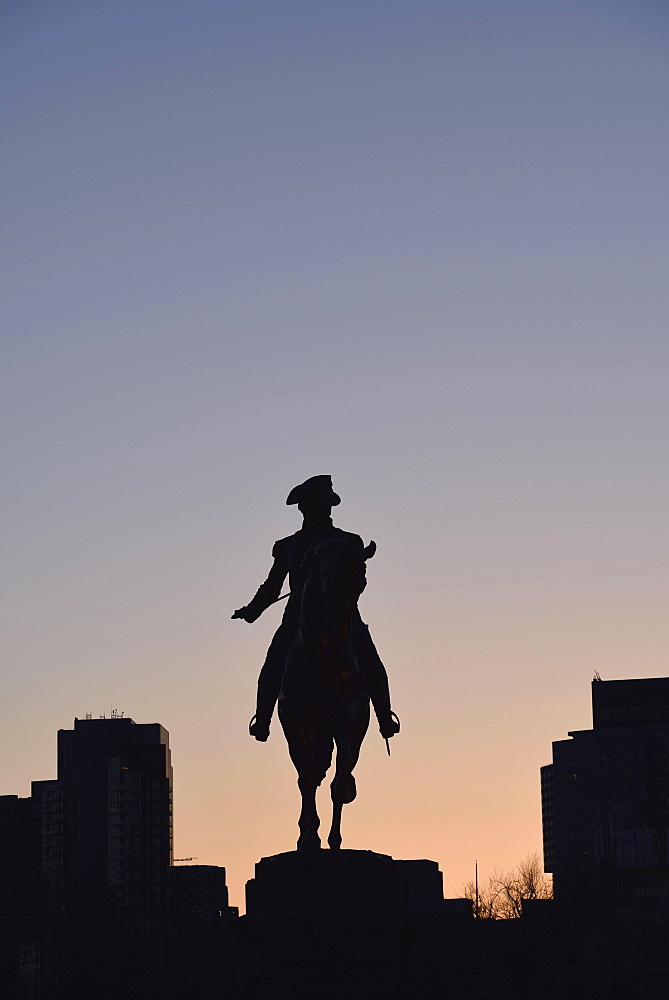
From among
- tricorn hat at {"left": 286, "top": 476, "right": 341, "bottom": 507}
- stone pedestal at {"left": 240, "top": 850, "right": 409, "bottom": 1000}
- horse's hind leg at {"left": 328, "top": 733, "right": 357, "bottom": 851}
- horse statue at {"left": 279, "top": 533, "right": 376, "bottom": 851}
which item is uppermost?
tricorn hat at {"left": 286, "top": 476, "right": 341, "bottom": 507}

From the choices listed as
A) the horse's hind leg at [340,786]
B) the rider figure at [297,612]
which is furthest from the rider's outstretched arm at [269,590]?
the horse's hind leg at [340,786]

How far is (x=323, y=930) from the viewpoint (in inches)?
1066

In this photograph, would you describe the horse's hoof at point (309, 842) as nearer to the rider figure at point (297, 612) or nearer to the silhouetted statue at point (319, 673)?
the silhouetted statue at point (319, 673)

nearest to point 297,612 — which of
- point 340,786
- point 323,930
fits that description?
point 340,786

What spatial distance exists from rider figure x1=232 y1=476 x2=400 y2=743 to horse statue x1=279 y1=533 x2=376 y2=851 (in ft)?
0.84

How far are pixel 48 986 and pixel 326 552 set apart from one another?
264 ft

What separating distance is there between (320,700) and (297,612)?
121cm

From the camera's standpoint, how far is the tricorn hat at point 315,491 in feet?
98.0

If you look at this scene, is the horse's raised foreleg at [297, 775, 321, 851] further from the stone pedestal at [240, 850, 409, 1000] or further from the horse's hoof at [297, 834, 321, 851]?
the stone pedestal at [240, 850, 409, 1000]

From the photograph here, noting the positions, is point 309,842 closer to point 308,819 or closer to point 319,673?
point 308,819

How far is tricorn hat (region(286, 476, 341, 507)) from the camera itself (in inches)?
1176

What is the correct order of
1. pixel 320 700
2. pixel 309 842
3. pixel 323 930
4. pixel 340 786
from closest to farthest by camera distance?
pixel 323 930 → pixel 309 842 → pixel 340 786 → pixel 320 700

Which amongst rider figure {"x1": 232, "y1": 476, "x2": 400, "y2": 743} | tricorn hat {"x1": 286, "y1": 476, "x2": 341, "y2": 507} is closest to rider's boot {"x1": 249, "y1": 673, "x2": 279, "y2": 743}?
rider figure {"x1": 232, "y1": 476, "x2": 400, "y2": 743}

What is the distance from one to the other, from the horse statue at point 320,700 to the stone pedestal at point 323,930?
53 centimetres
